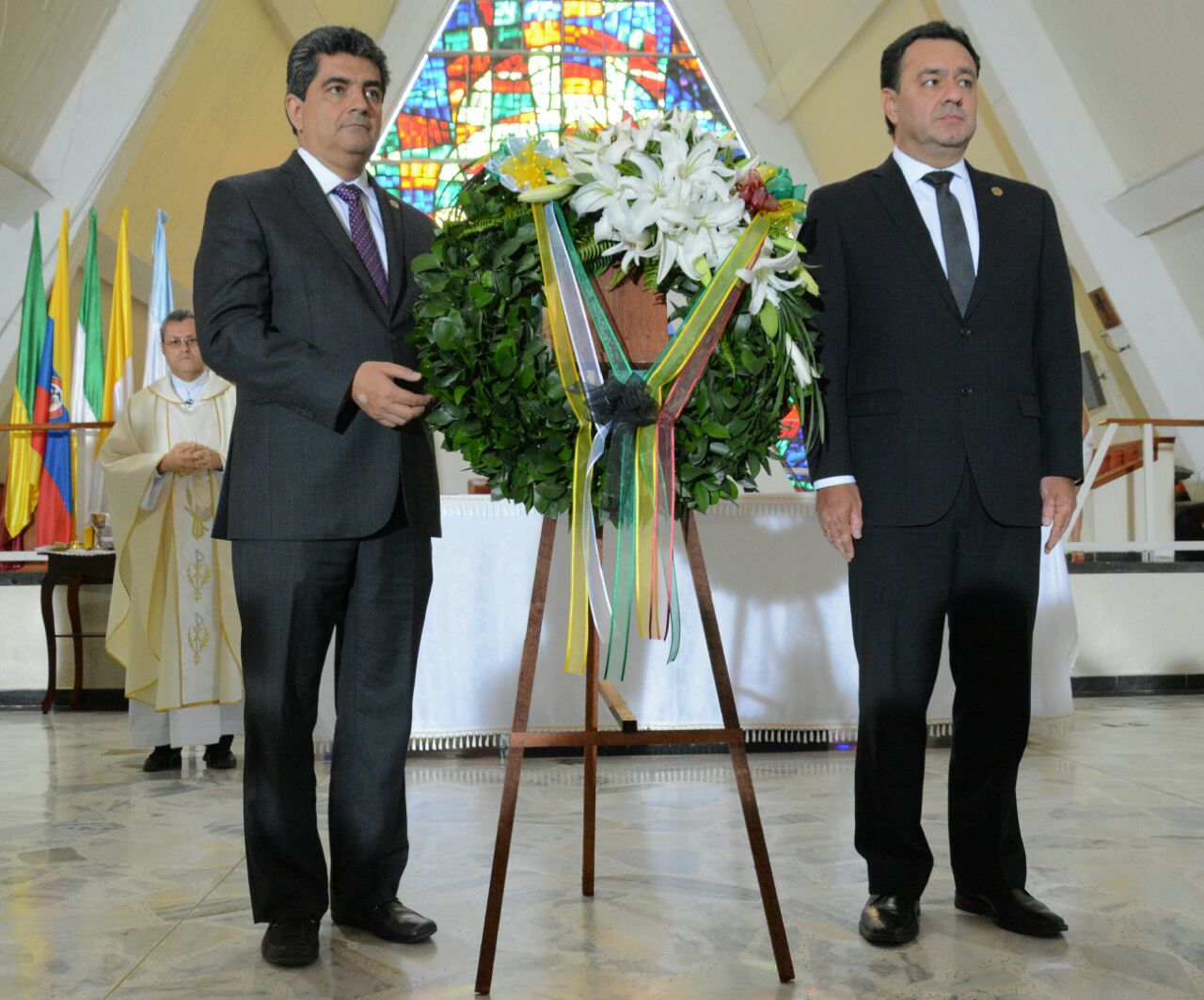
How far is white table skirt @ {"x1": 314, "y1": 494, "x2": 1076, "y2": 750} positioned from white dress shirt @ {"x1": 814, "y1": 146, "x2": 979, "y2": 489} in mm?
1969

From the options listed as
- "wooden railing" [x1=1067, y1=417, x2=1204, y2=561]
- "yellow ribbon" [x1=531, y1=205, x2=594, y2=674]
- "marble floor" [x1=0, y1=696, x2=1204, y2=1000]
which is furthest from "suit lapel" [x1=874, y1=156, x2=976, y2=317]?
"wooden railing" [x1=1067, y1=417, x2=1204, y2=561]

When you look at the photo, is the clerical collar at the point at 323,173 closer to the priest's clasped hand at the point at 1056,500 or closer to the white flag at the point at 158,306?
the priest's clasped hand at the point at 1056,500

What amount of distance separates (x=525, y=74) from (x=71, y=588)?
32.1ft

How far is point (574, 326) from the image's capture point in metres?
2.12

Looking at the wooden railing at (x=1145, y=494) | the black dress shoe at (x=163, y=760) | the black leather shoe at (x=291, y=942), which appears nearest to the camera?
the black leather shoe at (x=291, y=942)

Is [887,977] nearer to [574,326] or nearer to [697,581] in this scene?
[697,581]

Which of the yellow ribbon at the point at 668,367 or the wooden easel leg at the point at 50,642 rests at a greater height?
the yellow ribbon at the point at 668,367

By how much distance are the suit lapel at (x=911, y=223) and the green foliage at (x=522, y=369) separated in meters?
0.41

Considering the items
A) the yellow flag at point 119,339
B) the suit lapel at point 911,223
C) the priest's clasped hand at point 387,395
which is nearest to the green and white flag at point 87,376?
the yellow flag at point 119,339

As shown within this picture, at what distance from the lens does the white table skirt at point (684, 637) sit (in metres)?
4.47

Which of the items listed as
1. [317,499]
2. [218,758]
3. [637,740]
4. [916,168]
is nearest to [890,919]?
[637,740]

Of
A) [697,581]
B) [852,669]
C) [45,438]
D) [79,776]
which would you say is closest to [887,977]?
[697,581]

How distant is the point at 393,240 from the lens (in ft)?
8.43

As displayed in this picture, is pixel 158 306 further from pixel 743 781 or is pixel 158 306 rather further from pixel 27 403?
pixel 743 781
